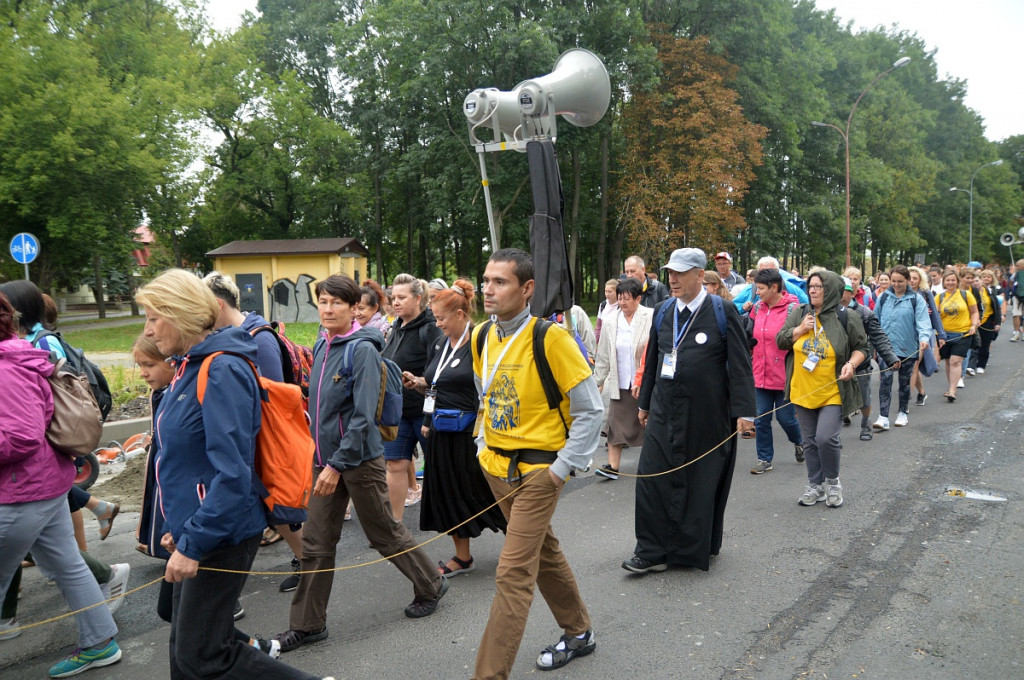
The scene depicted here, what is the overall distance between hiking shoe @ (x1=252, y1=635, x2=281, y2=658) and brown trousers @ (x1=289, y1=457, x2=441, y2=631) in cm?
16

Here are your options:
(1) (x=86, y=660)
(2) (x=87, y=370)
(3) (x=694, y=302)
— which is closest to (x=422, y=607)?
(1) (x=86, y=660)

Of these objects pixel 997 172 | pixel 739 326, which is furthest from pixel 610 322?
pixel 997 172

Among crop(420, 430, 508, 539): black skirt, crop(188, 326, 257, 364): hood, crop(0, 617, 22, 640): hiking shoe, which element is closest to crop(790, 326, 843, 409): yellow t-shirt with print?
crop(420, 430, 508, 539): black skirt

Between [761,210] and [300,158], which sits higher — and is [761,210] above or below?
below

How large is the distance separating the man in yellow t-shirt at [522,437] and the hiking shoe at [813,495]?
10.8ft

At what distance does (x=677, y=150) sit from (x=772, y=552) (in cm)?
2631

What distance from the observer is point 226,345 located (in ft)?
8.94

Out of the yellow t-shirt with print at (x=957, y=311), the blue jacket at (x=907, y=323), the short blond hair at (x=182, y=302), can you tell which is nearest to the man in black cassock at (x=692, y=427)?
the short blond hair at (x=182, y=302)

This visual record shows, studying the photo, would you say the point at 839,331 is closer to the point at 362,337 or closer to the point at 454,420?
the point at 454,420

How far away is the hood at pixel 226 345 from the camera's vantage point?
269 centimetres

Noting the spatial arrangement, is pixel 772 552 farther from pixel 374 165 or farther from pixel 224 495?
pixel 374 165

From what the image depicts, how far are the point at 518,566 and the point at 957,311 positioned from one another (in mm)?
10363

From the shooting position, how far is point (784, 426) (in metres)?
7.58

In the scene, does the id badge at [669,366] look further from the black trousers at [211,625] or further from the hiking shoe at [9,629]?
the hiking shoe at [9,629]
